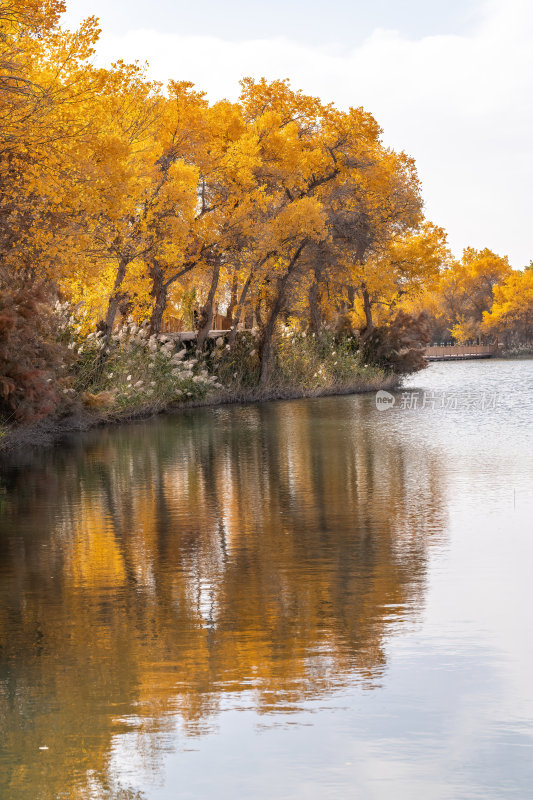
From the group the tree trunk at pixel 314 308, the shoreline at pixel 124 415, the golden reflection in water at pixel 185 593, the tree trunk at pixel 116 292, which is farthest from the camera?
the tree trunk at pixel 314 308

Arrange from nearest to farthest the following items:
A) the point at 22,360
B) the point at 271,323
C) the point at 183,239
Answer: the point at 22,360 → the point at 183,239 → the point at 271,323

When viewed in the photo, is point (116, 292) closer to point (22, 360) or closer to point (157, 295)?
point (157, 295)

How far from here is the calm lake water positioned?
463 cm

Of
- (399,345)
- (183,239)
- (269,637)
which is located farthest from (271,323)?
(269,637)

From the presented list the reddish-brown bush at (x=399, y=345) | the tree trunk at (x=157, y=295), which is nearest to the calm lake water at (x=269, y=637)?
the tree trunk at (x=157, y=295)

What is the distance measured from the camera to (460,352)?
348 ft

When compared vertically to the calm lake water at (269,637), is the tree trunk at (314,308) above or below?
above

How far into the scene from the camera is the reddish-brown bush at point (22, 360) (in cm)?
2042

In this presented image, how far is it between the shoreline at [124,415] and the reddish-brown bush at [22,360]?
539mm

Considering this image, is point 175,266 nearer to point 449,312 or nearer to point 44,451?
point 44,451
